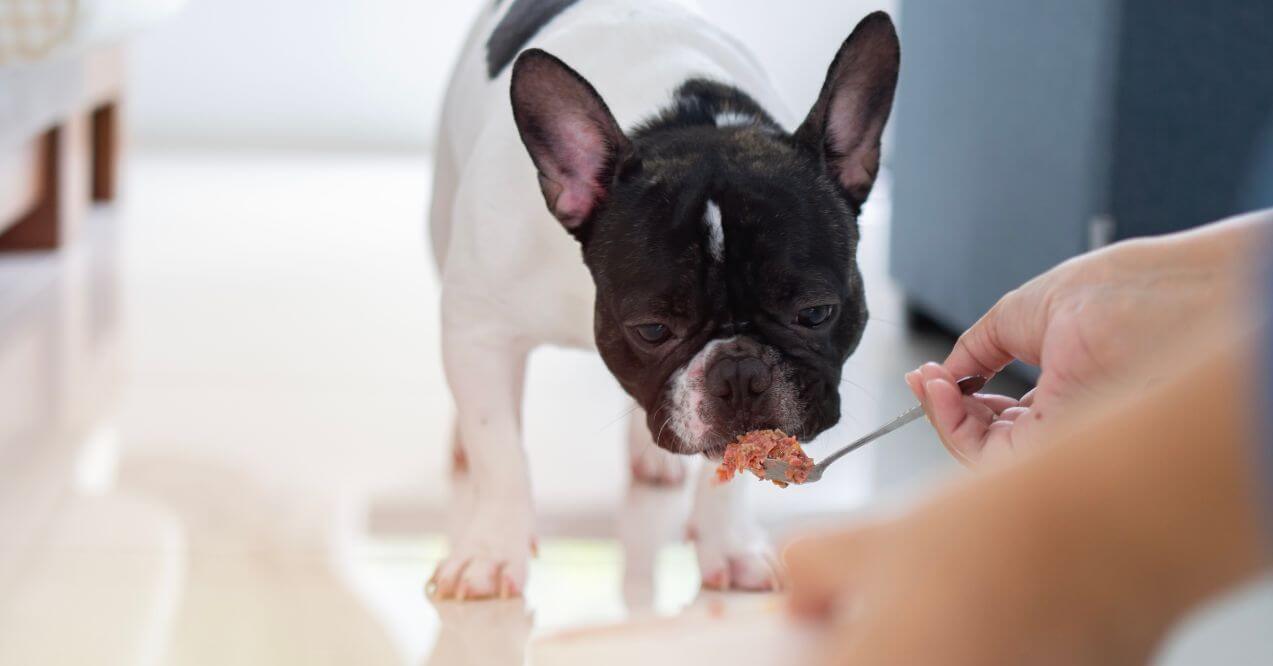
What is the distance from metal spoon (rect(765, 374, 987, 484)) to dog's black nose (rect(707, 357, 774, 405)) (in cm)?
7

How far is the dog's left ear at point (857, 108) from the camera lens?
147cm

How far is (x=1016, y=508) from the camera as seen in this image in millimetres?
529

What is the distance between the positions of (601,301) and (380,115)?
460cm

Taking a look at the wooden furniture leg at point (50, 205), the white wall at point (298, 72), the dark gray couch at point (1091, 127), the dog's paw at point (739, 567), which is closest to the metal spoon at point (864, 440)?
the dog's paw at point (739, 567)

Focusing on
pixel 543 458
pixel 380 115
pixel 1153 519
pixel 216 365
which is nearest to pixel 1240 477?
pixel 1153 519

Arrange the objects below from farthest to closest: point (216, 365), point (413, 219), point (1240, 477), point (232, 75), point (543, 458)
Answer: point (232, 75) → point (413, 219) → point (216, 365) → point (543, 458) → point (1240, 477)

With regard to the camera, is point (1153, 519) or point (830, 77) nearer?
point (1153, 519)

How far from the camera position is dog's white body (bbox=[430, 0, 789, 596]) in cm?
161

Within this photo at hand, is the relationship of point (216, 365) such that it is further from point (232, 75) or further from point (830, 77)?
point (232, 75)

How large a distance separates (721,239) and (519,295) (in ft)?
0.87

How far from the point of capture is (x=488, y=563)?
5.28 feet

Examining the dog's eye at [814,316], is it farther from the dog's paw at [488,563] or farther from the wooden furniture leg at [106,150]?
the wooden furniture leg at [106,150]

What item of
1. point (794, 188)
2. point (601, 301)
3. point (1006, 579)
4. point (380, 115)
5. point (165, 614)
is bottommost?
point (380, 115)

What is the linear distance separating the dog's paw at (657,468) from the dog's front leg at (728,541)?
0.26 meters
